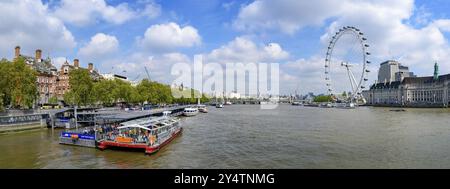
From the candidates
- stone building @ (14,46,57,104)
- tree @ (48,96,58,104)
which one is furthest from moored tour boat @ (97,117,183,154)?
stone building @ (14,46,57,104)

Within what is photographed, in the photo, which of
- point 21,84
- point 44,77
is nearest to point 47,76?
point 44,77

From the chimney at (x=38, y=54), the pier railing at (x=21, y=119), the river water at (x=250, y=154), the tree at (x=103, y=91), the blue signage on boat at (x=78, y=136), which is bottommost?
the river water at (x=250, y=154)

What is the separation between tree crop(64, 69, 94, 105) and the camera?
72.6m

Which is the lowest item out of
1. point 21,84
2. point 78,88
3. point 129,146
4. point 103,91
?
point 129,146


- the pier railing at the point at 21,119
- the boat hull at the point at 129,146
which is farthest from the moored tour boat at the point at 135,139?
the pier railing at the point at 21,119

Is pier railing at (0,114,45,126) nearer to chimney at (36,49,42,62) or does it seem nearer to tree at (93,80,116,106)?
tree at (93,80,116,106)

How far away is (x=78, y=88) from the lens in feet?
240

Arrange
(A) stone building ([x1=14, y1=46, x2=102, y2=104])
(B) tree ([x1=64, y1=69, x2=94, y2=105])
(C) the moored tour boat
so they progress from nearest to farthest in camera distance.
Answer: (C) the moored tour boat
(B) tree ([x1=64, y1=69, x2=94, y2=105])
(A) stone building ([x1=14, y1=46, x2=102, y2=104])

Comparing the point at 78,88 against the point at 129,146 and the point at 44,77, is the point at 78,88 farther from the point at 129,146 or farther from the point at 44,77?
the point at 129,146

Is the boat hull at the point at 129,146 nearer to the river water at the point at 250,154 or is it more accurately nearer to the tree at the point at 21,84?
the river water at the point at 250,154

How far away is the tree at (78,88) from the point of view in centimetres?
7262

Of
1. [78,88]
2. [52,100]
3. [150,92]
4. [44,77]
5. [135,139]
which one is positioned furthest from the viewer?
[150,92]

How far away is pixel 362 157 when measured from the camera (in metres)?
29.7

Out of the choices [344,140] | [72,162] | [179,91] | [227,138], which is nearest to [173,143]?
[227,138]
